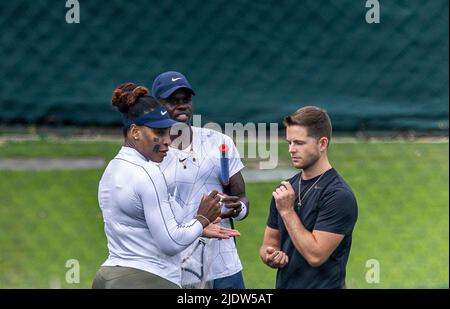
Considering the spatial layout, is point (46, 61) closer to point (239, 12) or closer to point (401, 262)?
point (239, 12)

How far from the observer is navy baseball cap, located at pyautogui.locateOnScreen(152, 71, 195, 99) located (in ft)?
18.7

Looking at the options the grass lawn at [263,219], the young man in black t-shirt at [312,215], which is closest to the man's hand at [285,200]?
the young man in black t-shirt at [312,215]

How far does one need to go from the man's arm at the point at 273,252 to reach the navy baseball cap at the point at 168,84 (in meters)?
0.94

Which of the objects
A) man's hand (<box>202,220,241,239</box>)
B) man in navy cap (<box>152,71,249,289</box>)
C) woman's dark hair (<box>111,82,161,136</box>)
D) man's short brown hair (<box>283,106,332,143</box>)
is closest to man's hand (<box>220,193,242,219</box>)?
man in navy cap (<box>152,71,249,289</box>)

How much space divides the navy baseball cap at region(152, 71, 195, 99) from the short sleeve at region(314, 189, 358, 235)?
113cm

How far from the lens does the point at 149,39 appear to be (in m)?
6.26

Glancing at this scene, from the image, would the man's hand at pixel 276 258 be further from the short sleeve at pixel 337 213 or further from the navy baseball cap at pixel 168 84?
the navy baseball cap at pixel 168 84

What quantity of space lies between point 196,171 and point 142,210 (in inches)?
31.7

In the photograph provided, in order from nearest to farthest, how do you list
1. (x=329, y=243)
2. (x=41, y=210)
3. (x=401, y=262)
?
(x=329, y=243) < (x=401, y=262) < (x=41, y=210)

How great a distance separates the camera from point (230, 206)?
552 centimetres

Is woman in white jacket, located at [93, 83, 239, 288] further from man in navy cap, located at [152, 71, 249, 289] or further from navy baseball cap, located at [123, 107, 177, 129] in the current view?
man in navy cap, located at [152, 71, 249, 289]

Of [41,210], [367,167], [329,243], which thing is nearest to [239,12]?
[329,243]

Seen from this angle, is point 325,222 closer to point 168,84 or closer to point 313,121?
point 313,121

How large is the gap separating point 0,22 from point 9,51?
0.59 ft
